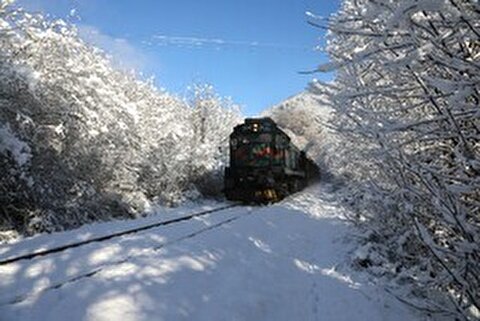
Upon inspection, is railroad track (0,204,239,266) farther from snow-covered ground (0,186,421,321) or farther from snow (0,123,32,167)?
snow (0,123,32,167)

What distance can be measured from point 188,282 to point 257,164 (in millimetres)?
18798

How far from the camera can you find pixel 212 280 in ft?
27.3

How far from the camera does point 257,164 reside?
26.5 meters

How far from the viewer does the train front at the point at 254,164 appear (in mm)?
26016

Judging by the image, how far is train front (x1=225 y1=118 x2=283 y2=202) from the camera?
2602 centimetres

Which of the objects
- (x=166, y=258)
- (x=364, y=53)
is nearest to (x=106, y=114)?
(x=166, y=258)

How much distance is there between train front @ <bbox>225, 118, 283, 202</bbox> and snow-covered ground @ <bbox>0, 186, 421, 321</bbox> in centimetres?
1261

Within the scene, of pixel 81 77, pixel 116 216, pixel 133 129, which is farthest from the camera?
pixel 133 129

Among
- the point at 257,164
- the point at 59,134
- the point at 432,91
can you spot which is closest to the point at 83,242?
the point at 59,134

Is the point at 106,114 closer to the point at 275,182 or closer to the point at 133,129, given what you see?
the point at 133,129

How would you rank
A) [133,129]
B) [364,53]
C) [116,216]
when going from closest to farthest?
[364,53]
[116,216]
[133,129]

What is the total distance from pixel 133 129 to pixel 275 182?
8617 millimetres

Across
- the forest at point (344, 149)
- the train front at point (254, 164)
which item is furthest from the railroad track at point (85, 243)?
the train front at point (254, 164)

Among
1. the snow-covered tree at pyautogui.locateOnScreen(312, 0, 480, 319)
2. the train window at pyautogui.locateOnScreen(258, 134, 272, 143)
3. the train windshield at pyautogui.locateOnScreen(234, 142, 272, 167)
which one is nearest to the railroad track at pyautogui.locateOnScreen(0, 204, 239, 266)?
the snow-covered tree at pyautogui.locateOnScreen(312, 0, 480, 319)
